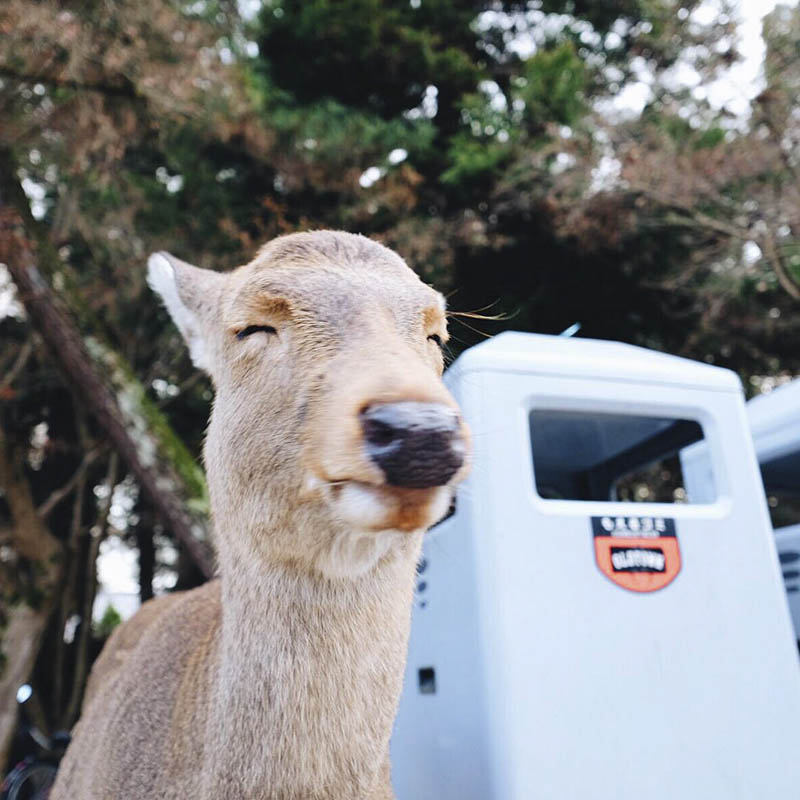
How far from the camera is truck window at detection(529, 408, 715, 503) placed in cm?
316

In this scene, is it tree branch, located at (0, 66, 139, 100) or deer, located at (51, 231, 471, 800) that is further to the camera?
tree branch, located at (0, 66, 139, 100)

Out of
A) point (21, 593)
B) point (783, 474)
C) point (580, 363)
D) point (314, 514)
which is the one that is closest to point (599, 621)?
point (580, 363)

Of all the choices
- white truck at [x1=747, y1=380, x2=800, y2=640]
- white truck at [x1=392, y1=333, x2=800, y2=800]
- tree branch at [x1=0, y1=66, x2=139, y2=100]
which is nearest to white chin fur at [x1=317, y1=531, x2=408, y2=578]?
white truck at [x1=392, y1=333, x2=800, y2=800]

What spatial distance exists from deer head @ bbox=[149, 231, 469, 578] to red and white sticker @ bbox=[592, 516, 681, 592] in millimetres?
1151

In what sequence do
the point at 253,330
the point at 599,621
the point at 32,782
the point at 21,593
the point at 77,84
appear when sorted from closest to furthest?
the point at 253,330 < the point at 599,621 < the point at 32,782 < the point at 77,84 < the point at 21,593

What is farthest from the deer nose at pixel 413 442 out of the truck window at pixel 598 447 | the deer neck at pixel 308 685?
the truck window at pixel 598 447

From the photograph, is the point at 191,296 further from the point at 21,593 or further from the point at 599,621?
the point at 21,593

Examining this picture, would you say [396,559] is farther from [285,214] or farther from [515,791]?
[285,214]

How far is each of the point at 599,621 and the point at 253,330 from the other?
5.44 feet

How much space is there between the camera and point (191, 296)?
2.41m

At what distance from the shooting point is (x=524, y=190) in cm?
782

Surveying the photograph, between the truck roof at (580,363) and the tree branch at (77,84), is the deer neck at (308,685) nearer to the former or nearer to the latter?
the truck roof at (580,363)

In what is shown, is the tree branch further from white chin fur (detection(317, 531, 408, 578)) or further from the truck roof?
white chin fur (detection(317, 531, 408, 578))

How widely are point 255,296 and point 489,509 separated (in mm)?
1259
